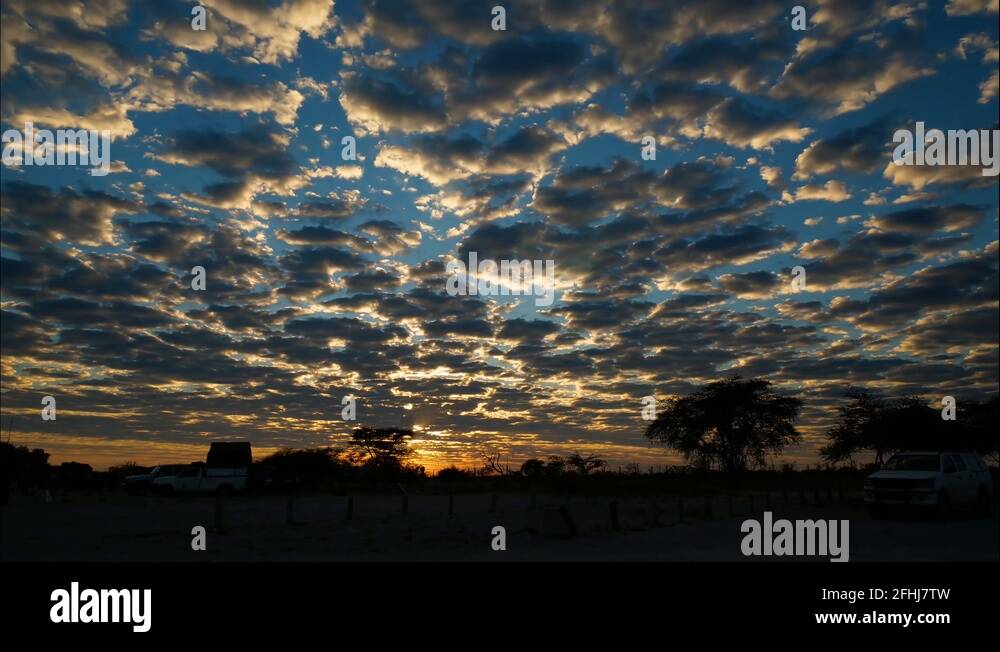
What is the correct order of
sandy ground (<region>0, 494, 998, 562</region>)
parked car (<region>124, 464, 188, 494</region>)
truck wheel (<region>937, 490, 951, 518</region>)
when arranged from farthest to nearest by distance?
parked car (<region>124, 464, 188, 494</region>)
truck wheel (<region>937, 490, 951, 518</region>)
sandy ground (<region>0, 494, 998, 562</region>)

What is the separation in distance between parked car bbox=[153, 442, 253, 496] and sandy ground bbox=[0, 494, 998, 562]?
908cm

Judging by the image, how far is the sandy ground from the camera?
55.9ft

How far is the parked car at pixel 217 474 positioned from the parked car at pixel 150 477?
2.81ft

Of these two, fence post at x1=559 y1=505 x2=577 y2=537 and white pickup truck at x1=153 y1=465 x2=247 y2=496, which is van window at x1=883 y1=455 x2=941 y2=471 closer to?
fence post at x1=559 y1=505 x2=577 y2=537

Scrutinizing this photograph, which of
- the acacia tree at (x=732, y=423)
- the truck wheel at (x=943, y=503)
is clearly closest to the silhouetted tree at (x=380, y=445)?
the acacia tree at (x=732, y=423)

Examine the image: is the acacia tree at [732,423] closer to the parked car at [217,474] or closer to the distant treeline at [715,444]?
the distant treeline at [715,444]

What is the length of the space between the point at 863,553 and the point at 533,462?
6753cm

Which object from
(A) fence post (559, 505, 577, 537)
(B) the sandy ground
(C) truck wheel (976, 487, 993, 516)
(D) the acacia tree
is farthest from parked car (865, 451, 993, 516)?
(D) the acacia tree

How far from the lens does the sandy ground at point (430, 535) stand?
17031 mm
